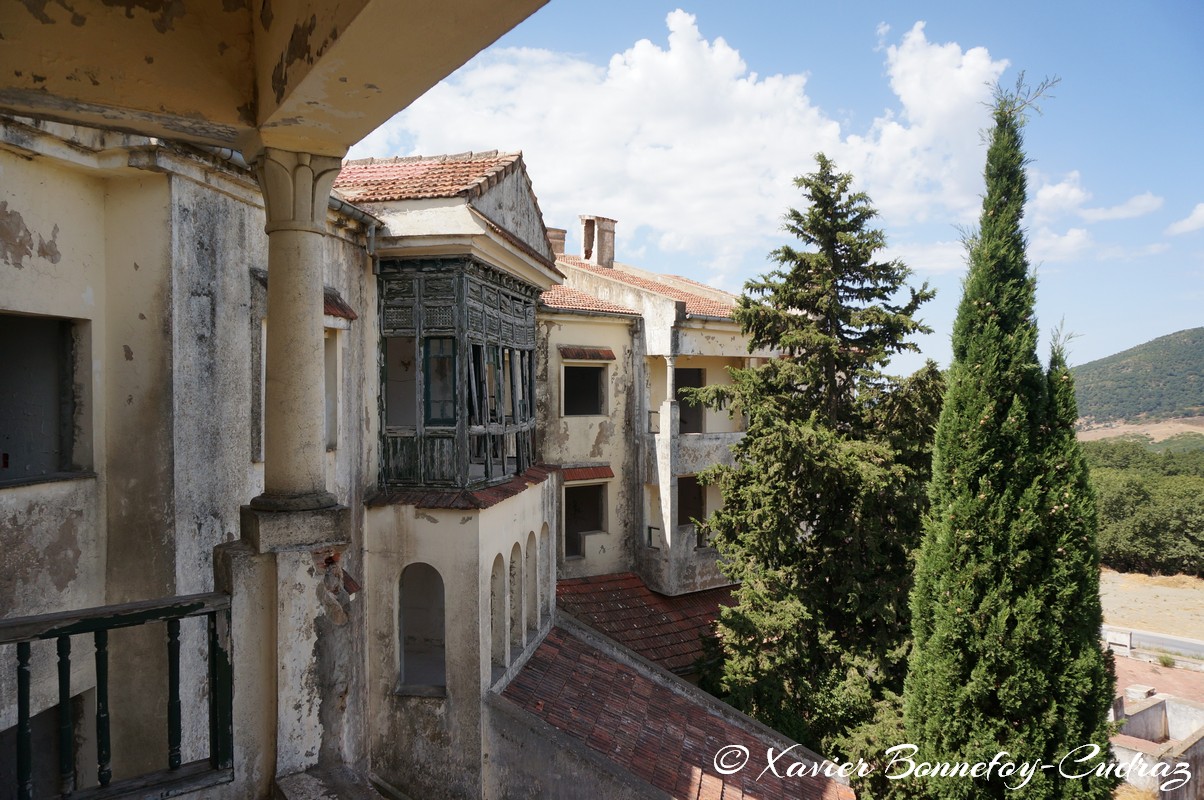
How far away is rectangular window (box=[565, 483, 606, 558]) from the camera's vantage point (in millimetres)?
18709

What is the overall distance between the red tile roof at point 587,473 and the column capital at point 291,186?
1395 centimetres

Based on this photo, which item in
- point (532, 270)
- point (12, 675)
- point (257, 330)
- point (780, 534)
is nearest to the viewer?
point (12, 675)

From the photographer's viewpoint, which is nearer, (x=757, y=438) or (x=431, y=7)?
(x=431, y=7)

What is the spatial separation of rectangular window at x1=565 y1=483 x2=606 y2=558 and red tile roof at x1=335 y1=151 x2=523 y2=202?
9213mm

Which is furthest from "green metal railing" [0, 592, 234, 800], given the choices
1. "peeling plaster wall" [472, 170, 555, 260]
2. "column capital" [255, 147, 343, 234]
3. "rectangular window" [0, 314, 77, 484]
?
"peeling plaster wall" [472, 170, 555, 260]

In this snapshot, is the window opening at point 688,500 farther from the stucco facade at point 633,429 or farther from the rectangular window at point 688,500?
the stucco facade at point 633,429

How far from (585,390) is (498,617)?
9642mm

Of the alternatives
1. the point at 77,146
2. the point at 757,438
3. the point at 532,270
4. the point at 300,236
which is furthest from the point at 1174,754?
the point at 77,146

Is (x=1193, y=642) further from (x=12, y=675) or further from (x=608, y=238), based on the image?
(x=12, y=675)

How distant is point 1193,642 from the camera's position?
29250 millimetres

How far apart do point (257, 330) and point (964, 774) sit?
10519mm

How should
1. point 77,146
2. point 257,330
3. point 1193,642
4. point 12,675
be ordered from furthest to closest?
point 1193,642 → point 257,330 → point 77,146 → point 12,675

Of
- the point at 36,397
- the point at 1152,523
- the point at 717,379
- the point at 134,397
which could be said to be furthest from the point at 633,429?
the point at 1152,523

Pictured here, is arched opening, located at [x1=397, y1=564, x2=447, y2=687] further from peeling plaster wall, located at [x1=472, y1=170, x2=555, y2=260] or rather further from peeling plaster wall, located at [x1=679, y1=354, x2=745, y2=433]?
peeling plaster wall, located at [x1=679, y1=354, x2=745, y2=433]
